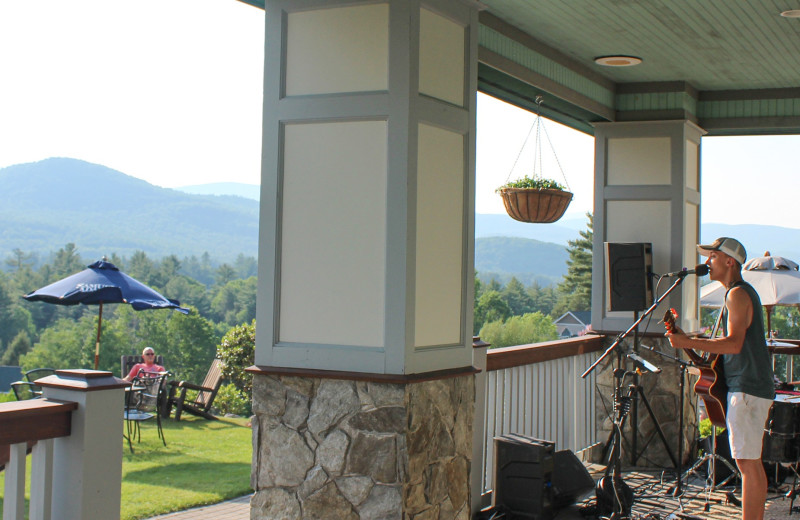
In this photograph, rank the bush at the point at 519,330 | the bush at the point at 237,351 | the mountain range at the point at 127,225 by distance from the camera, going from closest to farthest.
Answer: the bush at the point at 237,351 → the bush at the point at 519,330 → the mountain range at the point at 127,225

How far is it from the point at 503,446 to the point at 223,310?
75.5m

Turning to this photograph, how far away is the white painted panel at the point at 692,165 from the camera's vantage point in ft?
23.1

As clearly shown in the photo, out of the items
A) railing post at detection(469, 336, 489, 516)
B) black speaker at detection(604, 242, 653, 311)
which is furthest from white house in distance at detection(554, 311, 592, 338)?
railing post at detection(469, 336, 489, 516)

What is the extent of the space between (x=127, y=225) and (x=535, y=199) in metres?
133

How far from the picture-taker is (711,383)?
4.43 metres

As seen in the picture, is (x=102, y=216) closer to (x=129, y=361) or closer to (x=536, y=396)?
(x=129, y=361)

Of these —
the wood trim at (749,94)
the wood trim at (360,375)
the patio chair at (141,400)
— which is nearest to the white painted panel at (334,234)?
the wood trim at (360,375)

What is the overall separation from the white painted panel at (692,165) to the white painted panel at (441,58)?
3.56 metres

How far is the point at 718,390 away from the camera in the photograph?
430 cm

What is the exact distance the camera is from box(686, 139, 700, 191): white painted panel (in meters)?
7.04

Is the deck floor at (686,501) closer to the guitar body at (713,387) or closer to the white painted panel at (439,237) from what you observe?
the guitar body at (713,387)

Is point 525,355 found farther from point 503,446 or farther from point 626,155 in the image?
point 626,155

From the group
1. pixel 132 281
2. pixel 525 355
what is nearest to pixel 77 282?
pixel 132 281

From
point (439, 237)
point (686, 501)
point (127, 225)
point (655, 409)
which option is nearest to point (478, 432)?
point (439, 237)
